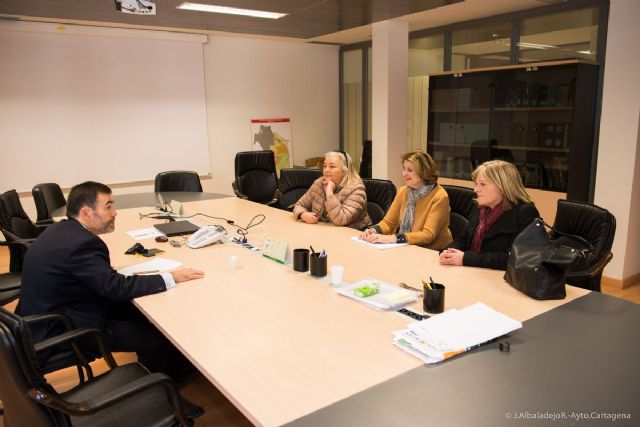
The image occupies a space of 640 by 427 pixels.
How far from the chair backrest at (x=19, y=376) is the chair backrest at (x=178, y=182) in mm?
3948

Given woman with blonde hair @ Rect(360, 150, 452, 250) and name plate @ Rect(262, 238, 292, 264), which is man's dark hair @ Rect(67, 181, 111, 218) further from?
woman with blonde hair @ Rect(360, 150, 452, 250)

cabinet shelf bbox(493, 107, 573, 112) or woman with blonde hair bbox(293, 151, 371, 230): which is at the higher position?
cabinet shelf bbox(493, 107, 573, 112)

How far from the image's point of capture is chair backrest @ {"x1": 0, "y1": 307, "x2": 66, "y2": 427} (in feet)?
4.43

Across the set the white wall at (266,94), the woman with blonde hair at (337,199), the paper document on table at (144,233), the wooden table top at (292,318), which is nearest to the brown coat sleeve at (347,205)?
the woman with blonde hair at (337,199)

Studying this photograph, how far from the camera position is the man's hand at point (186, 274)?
2.35m

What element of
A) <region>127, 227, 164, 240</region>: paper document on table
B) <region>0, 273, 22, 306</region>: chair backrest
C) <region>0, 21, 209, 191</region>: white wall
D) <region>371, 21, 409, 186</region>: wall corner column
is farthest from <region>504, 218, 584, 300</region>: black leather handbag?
<region>0, 21, 209, 191</region>: white wall

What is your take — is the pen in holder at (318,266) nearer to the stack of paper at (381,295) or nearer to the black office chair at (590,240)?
the stack of paper at (381,295)

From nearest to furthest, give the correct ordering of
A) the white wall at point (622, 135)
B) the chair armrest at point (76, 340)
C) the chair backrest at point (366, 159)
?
the chair armrest at point (76, 340)
the white wall at point (622, 135)
the chair backrest at point (366, 159)

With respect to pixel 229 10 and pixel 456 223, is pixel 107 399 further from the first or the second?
pixel 229 10

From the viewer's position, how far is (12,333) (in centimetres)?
136

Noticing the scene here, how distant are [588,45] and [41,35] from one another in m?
5.87

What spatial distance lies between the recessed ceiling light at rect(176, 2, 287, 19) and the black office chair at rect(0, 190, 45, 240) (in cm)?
195

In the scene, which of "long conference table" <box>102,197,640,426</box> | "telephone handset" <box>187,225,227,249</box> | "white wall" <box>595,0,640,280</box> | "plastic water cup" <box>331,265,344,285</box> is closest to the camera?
"long conference table" <box>102,197,640,426</box>

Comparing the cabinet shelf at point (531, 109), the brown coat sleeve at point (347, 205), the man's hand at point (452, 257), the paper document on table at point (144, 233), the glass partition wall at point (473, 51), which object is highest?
the glass partition wall at point (473, 51)
